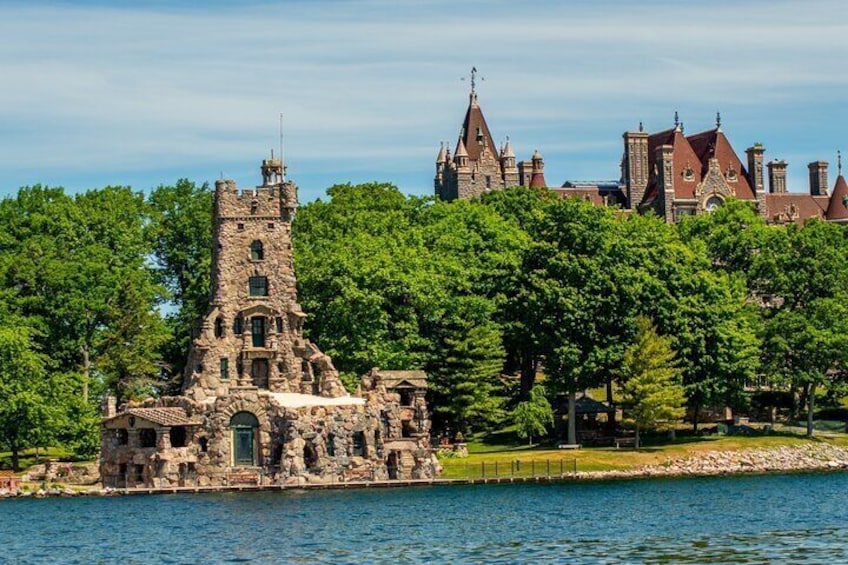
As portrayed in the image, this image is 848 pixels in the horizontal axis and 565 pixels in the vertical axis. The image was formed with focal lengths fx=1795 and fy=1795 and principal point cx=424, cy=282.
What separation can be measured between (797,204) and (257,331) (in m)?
77.3

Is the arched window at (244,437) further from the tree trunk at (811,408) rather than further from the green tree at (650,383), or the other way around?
the tree trunk at (811,408)

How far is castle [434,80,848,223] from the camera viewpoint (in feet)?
Answer: 525

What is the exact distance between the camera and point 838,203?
162250 mm

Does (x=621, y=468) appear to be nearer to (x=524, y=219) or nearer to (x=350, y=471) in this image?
(x=350, y=471)

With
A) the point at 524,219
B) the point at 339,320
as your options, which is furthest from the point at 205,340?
the point at 524,219

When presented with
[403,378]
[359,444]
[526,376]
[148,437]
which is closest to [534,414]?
[403,378]

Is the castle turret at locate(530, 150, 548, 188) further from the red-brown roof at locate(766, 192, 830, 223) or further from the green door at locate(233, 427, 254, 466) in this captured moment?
the green door at locate(233, 427, 254, 466)

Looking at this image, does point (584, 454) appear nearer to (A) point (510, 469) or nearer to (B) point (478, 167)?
(A) point (510, 469)

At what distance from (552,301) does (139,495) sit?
28.0 m

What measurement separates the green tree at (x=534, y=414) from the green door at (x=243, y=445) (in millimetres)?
17977

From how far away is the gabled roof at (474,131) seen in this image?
17062 centimetres

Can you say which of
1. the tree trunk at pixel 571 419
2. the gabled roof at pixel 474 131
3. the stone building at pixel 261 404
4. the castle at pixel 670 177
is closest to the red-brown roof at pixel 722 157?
the castle at pixel 670 177

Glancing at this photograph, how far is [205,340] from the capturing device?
10312 centimetres

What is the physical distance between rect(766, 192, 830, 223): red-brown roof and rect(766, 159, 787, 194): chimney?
170cm
